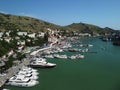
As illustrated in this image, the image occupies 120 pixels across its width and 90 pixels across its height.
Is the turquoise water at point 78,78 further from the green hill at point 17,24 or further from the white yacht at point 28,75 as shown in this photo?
the green hill at point 17,24

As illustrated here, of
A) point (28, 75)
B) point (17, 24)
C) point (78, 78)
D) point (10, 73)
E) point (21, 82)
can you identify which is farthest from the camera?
point (17, 24)

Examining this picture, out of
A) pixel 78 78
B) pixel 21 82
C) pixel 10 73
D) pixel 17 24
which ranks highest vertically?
pixel 17 24

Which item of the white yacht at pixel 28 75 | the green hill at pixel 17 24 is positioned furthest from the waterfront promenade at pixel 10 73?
the green hill at pixel 17 24

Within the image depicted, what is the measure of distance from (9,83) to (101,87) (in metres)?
10.8

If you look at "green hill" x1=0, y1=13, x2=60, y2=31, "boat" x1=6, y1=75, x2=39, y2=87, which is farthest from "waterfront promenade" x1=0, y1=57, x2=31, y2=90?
"green hill" x1=0, y1=13, x2=60, y2=31

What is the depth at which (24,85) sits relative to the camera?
96.1 ft

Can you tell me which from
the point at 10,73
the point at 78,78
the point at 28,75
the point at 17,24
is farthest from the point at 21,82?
the point at 17,24

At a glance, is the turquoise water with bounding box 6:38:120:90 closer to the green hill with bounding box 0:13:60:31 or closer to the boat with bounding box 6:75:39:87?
the boat with bounding box 6:75:39:87

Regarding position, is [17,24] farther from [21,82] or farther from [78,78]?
[21,82]

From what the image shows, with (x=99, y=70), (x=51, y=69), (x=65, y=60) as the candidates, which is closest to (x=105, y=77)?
(x=99, y=70)

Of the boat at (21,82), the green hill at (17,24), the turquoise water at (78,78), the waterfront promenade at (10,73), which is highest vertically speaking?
the green hill at (17,24)

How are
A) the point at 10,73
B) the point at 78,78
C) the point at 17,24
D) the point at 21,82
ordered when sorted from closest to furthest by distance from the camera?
the point at 21,82, the point at 10,73, the point at 78,78, the point at 17,24

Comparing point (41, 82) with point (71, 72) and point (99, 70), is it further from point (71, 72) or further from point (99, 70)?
point (99, 70)

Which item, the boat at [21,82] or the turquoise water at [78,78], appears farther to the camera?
the turquoise water at [78,78]
